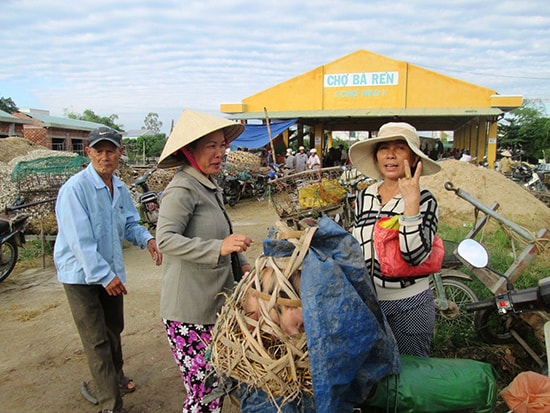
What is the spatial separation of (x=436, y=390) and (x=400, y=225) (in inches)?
23.0

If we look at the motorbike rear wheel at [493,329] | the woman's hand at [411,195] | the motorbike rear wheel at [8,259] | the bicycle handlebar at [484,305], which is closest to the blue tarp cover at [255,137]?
the motorbike rear wheel at [8,259]

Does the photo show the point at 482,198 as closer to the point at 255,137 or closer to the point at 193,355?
the point at 193,355

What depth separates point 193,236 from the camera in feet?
6.78

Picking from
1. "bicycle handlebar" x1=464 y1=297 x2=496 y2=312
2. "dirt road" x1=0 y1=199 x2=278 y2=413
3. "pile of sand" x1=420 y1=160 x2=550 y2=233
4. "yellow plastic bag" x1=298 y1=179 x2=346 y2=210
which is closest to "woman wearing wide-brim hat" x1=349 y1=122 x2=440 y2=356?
"bicycle handlebar" x1=464 y1=297 x2=496 y2=312

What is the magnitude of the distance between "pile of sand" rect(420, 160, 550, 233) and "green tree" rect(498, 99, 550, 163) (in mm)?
25386

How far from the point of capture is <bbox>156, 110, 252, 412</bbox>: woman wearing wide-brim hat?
6.57 feet

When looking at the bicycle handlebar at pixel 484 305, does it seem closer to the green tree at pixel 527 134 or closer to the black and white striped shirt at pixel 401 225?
the black and white striped shirt at pixel 401 225

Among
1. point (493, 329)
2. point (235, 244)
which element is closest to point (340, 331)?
point (235, 244)

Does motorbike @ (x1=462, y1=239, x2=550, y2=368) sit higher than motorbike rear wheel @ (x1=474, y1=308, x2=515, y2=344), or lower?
higher

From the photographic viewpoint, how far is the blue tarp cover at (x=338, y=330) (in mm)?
1128

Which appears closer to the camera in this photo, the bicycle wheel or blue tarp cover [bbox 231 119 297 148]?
the bicycle wheel

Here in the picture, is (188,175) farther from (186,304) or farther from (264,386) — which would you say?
(264,386)

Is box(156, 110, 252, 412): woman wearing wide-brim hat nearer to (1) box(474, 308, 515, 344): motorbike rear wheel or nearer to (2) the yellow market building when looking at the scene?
(1) box(474, 308, 515, 344): motorbike rear wheel

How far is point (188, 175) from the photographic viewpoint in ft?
6.86
